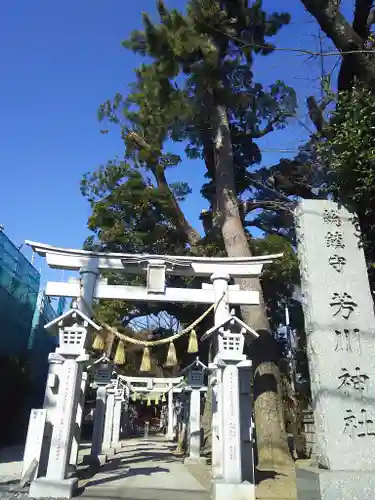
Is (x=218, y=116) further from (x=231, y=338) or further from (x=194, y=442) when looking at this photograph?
(x=194, y=442)

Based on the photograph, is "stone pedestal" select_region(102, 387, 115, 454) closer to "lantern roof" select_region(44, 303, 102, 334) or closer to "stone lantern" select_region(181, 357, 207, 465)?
"stone lantern" select_region(181, 357, 207, 465)

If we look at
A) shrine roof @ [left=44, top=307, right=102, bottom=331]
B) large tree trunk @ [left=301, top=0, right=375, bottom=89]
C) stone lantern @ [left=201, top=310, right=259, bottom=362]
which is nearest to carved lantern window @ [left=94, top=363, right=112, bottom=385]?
shrine roof @ [left=44, top=307, right=102, bottom=331]

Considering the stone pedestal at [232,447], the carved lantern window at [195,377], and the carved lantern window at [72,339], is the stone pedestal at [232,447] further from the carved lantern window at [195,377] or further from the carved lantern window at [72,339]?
the carved lantern window at [195,377]

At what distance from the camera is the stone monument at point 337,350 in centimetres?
374

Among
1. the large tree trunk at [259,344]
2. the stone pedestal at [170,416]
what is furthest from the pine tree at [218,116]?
the stone pedestal at [170,416]

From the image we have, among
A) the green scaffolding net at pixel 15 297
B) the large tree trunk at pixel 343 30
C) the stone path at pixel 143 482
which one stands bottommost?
the stone path at pixel 143 482

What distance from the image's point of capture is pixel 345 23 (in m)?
7.14

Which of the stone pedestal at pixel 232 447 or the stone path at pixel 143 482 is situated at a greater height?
the stone pedestal at pixel 232 447

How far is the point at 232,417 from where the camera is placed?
6.50 m

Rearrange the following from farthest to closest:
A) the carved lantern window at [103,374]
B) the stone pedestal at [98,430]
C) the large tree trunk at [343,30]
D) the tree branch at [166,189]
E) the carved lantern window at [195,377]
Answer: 1. the tree branch at [166,189]
2. the carved lantern window at [195,377]
3. the carved lantern window at [103,374]
4. the stone pedestal at [98,430]
5. the large tree trunk at [343,30]

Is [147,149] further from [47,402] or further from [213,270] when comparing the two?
[47,402]

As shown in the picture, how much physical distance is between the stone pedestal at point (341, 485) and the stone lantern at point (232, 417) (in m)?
2.76

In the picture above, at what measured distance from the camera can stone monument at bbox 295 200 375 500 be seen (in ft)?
12.3

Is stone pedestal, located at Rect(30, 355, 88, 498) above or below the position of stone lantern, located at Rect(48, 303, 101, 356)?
below
